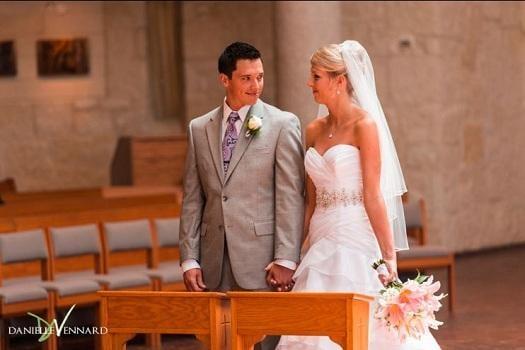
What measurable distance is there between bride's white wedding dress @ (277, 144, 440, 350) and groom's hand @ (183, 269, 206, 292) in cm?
42

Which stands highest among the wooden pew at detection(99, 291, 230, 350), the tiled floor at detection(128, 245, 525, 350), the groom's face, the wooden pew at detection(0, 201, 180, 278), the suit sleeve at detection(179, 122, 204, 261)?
the groom's face

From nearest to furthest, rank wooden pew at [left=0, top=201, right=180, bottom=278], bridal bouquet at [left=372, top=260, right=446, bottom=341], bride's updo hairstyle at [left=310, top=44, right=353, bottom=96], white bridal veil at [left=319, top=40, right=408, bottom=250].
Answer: bridal bouquet at [left=372, top=260, right=446, bottom=341]
bride's updo hairstyle at [left=310, top=44, right=353, bottom=96]
white bridal veil at [left=319, top=40, right=408, bottom=250]
wooden pew at [left=0, top=201, right=180, bottom=278]

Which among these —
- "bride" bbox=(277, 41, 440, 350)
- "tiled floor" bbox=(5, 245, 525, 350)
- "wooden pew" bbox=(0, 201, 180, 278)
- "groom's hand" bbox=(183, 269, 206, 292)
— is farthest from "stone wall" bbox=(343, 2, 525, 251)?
"groom's hand" bbox=(183, 269, 206, 292)

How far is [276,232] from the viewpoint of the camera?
5023mm

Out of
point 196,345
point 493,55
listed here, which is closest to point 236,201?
point 196,345

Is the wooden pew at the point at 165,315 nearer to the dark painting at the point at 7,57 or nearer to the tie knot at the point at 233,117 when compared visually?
the tie knot at the point at 233,117

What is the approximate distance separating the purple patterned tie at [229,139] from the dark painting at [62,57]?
10978mm

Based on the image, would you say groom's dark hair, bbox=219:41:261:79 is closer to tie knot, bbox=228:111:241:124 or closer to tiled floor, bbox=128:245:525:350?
tie knot, bbox=228:111:241:124

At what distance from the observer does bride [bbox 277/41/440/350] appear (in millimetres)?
5121

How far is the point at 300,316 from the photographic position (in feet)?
15.2

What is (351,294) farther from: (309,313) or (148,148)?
(148,148)

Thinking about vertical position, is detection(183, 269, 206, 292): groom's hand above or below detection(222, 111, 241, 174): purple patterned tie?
below

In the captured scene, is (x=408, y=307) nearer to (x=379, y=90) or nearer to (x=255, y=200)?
(x=255, y=200)

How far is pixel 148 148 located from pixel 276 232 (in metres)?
9.87
